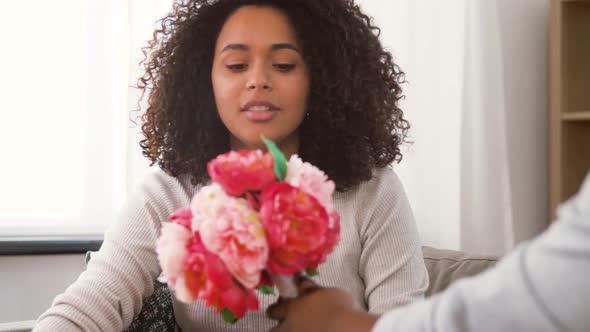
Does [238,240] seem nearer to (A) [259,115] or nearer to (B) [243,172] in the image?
(B) [243,172]

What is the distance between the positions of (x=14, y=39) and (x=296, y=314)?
193cm

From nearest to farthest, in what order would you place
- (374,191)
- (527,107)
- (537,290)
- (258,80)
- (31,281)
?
(537,290), (258,80), (374,191), (31,281), (527,107)

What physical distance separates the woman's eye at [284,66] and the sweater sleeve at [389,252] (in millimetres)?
280

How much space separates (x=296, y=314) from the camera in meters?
0.74

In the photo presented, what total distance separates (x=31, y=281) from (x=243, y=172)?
1.78 metres

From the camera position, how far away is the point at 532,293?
1.72 feet

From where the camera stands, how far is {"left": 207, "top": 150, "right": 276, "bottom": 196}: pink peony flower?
2.50 ft

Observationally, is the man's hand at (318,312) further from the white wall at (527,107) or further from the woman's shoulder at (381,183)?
the white wall at (527,107)

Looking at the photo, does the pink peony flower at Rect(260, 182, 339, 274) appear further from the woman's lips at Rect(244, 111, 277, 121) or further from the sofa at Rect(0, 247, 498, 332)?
the sofa at Rect(0, 247, 498, 332)

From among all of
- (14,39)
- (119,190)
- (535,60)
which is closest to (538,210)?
(535,60)

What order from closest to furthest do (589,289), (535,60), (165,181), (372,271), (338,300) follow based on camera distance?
(589,289) < (338,300) < (372,271) < (165,181) < (535,60)

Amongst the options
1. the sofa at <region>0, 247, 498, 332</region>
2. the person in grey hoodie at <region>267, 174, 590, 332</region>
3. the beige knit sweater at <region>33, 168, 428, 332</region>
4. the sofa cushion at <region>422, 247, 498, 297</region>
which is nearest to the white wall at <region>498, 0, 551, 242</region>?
the sofa at <region>0, 247, 498, 332</region>

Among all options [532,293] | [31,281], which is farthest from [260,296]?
[31,281]

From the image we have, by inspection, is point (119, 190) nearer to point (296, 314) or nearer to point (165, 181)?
point (165, 181)
